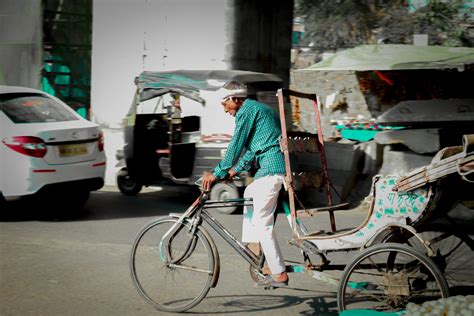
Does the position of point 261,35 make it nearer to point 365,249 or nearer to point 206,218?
point 206,218

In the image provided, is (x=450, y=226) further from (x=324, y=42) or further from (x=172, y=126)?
(x=324, y=42)

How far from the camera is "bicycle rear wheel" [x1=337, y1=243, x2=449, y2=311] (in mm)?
4168

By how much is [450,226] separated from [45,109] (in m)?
5.93

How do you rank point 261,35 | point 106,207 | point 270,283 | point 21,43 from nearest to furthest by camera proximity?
point 270,283 → point 106,207 → point 261,35 → point 21,43

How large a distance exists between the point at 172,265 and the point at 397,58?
12145 mm

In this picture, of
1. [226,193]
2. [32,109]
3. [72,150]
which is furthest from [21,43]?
[226,193]

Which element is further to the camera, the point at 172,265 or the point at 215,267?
the point at 172,265

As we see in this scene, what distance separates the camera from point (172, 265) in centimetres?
496

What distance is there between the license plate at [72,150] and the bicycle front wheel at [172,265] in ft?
12.3

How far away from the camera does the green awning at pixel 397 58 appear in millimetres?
15078

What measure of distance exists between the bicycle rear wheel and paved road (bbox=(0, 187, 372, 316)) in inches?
22.4

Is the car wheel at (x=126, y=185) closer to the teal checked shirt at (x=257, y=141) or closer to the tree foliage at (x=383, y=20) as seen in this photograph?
the teal checked shirt at (x=257, y=141)

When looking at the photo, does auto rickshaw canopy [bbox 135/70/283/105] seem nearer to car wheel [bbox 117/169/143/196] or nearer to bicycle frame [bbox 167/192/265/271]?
car wheel [bbox 117/169/143/196]

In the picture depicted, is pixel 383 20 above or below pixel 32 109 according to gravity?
above
